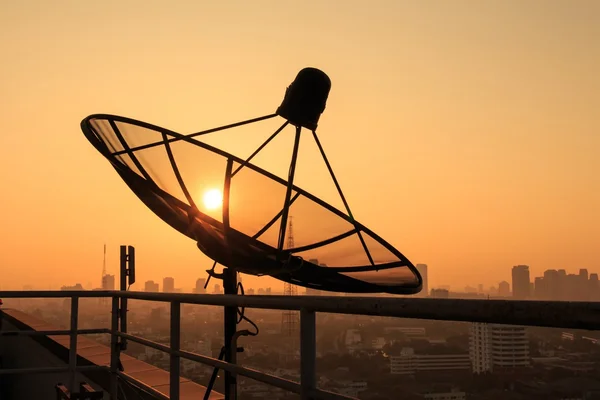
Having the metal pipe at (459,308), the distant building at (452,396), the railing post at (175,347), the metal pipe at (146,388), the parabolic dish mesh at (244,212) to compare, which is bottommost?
the distant building at (452,396)

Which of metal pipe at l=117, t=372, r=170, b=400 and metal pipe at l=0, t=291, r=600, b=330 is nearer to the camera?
metal pipe at l=0, t=291, r=600, b=330

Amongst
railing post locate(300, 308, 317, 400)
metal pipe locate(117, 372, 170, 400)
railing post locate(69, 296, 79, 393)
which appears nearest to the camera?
railing post locate(300, 308, 317, 400)

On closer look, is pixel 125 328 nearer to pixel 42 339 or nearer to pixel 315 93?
pixel 315 93

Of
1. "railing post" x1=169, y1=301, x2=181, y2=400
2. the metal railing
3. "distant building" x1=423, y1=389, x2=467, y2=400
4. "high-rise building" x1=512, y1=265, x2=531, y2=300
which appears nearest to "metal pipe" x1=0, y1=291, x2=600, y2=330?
the metal railing

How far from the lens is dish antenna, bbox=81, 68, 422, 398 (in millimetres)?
3770

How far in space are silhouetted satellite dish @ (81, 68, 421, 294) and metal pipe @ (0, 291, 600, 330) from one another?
887 mm

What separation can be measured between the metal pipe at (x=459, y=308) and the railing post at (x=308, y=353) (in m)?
0.05

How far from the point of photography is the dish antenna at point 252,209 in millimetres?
3770

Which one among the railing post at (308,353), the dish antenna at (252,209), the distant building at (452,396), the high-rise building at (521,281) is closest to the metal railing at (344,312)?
the railing post at (308,353)

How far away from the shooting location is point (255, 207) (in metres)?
5.12

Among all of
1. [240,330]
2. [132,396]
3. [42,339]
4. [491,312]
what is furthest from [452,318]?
[42,339]

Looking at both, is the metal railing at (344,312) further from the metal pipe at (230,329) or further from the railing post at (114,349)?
the railing post at (114,349)

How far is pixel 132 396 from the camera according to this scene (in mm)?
5281

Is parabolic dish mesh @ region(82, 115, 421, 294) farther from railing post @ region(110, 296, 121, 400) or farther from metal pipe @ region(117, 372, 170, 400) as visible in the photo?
railing post @ region(110, 296, 121, 400)
